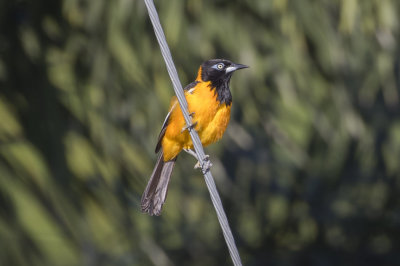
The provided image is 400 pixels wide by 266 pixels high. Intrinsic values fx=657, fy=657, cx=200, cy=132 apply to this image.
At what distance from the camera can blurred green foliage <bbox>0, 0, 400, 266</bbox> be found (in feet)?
13.5

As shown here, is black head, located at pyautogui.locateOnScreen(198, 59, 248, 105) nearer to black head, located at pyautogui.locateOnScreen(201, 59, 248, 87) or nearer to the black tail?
black head, located at pyautogui.locateOnScreen(201, 59, 248, 87)

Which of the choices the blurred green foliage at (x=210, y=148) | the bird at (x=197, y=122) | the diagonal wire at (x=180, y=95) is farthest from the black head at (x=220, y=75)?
the blurred green foliage at (x=210, y=148)

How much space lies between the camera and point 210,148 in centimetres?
560

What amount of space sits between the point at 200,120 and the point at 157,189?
1.25 ft

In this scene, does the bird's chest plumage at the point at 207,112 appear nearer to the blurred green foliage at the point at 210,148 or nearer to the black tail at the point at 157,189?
the black tail at the point at 157,189

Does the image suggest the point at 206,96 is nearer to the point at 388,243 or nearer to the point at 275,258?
the point at 275,258

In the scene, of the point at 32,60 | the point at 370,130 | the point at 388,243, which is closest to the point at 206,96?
the point at 32,60

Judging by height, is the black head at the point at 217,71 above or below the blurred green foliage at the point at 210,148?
above

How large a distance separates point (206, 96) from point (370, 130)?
330cm

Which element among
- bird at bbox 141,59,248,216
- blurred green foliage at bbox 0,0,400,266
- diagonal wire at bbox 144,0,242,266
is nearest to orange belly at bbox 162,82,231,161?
bird at bbox 141,59,248,216

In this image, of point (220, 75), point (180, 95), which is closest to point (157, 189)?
point (220, 75)

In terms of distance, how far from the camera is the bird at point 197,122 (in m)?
2.94

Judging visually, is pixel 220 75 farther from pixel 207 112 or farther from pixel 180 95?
pixel 180 95

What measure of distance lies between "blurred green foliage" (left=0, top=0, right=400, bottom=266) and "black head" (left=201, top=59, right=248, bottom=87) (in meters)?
1.26
